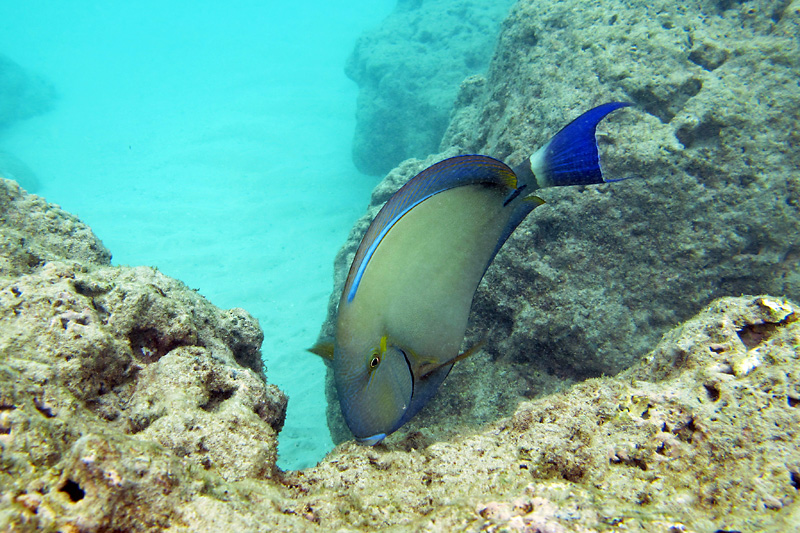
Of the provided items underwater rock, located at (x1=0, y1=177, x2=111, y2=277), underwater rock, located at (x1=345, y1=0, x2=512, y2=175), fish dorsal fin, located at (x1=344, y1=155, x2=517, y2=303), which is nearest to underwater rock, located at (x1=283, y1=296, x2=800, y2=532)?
fish dorsal fin, located at (x1=344, y1=155, x2=517, y2=303)

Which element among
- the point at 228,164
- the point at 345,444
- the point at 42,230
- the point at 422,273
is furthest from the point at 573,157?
the point at 228,164

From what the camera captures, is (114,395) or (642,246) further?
(642,246)

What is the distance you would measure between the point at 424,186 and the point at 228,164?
15739mm

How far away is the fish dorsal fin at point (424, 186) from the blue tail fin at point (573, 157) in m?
0.13

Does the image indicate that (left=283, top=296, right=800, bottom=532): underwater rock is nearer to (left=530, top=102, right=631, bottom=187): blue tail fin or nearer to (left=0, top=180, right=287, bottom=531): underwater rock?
(left=0, top=180, right=287, bottom=531): underwater rock

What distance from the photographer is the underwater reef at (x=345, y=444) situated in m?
0.78

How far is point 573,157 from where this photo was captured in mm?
1309

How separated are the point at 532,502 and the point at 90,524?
0.88 metres

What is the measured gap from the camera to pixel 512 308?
2.32m

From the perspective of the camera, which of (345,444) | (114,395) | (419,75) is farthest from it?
(419,75)

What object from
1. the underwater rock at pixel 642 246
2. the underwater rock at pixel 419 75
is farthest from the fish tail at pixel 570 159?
the underwater rock at pixel 419 75

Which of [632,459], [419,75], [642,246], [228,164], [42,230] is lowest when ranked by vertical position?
[632,459]

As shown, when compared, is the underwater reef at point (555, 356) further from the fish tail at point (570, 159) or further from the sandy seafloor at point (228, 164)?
the sandy seafloor at point (228, 164)

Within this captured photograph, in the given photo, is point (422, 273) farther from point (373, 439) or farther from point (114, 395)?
point (114, 395)
